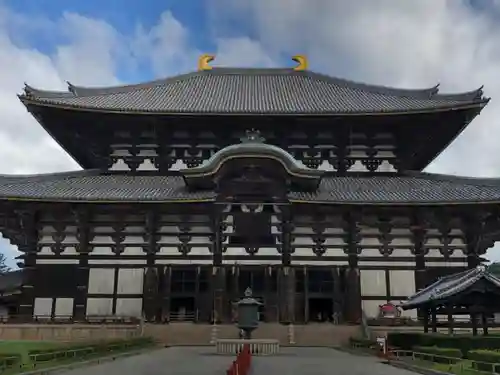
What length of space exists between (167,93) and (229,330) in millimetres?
19297

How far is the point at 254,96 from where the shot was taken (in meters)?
40.7

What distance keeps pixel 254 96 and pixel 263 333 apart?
18.8 meters

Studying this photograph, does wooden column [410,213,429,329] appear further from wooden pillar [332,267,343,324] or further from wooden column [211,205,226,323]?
wooden column [211,205,226,323]

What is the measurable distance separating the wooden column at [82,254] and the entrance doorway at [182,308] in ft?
15.7

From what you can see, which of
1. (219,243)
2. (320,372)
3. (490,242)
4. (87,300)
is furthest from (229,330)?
(490,242)

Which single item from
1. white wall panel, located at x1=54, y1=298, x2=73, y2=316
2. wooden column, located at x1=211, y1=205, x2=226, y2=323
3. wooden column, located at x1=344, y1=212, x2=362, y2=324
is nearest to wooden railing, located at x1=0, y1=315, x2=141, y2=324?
white wall panel, located at x1=54, y1=298, x2=73, y2=316

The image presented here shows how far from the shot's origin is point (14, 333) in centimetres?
2775

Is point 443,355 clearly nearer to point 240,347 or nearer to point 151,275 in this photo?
point 240,347

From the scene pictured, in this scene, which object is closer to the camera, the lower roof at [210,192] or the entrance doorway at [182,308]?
the lower roof at [210,192]

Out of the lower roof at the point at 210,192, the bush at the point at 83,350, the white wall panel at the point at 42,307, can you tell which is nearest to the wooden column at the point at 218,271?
the lower roof at the point at 210,192

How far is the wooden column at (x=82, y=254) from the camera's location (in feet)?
98.6

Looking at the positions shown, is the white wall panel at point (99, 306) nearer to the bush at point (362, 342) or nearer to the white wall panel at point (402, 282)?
the bush at point (362, 342)

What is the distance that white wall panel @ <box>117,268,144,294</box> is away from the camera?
1206 inches

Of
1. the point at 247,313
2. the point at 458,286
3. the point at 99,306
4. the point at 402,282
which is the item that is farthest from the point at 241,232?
the point at 458,286
